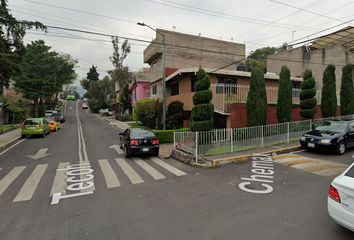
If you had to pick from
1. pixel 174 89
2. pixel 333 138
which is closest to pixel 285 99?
pixel 333 138

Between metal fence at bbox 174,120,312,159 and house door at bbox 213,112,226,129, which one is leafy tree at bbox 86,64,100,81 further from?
metal fence at bbox 174,120,312,159

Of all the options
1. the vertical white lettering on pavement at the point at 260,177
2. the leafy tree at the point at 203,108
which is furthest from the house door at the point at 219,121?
the vertical white lettering on pavement at the point at 260,177

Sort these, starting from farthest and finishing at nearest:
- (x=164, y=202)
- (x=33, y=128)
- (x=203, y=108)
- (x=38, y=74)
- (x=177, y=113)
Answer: (x=38, y=74) → (x=177, y=113) → (x=33, y=128) → (x=203, y=108) → (x=164, y=202)

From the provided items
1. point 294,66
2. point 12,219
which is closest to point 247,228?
point 12,219

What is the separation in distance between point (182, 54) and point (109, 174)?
20.2 metres

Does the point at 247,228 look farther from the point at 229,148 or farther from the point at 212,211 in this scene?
the point at 229,148

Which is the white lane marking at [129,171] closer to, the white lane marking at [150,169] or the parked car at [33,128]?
the white lane marking at [150,169]

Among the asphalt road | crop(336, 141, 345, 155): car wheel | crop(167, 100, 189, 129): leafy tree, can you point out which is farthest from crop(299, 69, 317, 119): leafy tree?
crop(167, 100, 189, 129): leafy tree

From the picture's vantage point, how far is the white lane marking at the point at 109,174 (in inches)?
269

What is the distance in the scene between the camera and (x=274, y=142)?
39.5ft

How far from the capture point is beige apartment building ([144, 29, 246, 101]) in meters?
23.8

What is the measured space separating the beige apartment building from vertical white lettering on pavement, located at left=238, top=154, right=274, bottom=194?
1521 cm

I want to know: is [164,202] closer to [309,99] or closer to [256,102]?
[256,102]

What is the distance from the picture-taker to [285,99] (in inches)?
549
